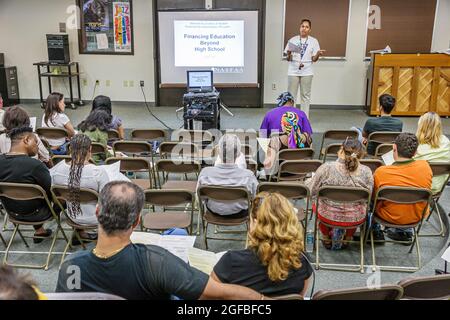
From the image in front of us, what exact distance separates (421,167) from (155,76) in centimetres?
719

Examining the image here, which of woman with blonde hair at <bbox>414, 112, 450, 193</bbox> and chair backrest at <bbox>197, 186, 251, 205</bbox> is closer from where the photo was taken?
chair backrest at <bbox>197, 186, 251, 205</bbox>

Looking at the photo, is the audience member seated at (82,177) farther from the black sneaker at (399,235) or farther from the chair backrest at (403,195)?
the black sneaker at (399,235)

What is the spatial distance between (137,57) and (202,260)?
322 inches

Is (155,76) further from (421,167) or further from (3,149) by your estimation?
(421,167)

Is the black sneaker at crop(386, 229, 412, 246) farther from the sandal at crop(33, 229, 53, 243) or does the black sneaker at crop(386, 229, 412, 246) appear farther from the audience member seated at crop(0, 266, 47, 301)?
the audience member seated at crop(0, 266, 47, 301)

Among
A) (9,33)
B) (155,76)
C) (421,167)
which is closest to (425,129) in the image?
(421,167)

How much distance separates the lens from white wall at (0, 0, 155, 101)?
32.6 feet

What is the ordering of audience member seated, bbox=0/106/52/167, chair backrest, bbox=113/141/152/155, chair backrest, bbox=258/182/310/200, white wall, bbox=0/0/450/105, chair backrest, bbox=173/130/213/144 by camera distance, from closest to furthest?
chair backrest, bbox=258/182/310/200
audience member seated, bbox=0/106/52/167
chair backrest, bbox=113/141/152/155
chair backrest, bbox=173/130/213/144
white wall, bbox=0/0/450/105

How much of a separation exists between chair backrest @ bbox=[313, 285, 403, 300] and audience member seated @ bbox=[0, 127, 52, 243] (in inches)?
102

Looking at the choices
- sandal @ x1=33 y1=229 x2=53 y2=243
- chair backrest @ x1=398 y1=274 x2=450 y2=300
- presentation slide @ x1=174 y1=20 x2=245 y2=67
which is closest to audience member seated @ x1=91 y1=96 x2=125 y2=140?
sandal @ x1=33 y1=229 x2=53 y2=243

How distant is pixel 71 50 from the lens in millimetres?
10117

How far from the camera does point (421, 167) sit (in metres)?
3.77

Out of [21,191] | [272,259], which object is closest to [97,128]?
[21,191]

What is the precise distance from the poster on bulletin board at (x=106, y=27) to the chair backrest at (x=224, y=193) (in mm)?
7024
